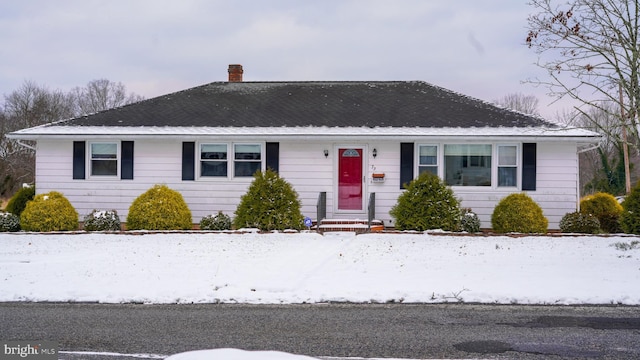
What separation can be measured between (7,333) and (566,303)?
803 centimetres

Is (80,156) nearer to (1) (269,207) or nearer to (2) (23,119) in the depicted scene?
(1) (269,207)

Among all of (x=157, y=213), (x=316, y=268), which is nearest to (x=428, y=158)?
(x=316, y=268)

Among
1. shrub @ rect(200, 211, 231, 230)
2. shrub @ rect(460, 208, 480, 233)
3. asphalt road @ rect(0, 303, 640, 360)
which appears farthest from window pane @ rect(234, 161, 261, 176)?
asphalt road @ rect(0, 303, 640, 360)

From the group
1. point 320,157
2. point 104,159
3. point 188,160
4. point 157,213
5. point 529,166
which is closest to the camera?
point 157,213

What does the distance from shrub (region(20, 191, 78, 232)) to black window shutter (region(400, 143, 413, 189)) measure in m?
9.26

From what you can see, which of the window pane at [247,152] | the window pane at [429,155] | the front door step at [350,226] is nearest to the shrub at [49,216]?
the window pane at [247,152]

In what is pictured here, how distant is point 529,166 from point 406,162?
3.48 m

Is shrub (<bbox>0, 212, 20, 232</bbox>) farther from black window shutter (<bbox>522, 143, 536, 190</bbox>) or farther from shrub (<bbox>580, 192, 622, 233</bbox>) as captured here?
shrub (<bbox>580, 192, 622, 233</bbox>)

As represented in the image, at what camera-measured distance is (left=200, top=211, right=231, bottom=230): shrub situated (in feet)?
54.2

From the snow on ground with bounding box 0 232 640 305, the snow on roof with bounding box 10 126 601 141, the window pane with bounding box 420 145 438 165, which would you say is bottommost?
the snow on ground with bounding box 0 232 640 305

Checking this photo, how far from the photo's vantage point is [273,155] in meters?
18.3

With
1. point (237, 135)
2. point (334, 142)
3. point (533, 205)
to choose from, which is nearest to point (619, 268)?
point (533, 205)

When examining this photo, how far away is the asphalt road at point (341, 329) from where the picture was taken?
6.93 meters

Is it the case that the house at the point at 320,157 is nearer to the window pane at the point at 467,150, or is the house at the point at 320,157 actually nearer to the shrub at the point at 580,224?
the window pane at the point at 467,150
